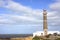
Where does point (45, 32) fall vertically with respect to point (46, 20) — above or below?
below

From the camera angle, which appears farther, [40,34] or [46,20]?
[46,20]

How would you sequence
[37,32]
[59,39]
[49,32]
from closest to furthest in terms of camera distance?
1. [59,39]
2. [37,32]
3. [49,32]

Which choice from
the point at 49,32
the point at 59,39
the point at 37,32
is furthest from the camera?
the point at 49,32

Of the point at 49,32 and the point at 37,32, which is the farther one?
the point at 49,32

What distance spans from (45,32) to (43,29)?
0.37m

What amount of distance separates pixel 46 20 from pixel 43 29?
0.78 m

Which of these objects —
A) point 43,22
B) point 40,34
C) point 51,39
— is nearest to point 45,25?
point 43,22

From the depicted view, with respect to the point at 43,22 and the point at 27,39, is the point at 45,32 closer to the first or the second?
the point at 43,22

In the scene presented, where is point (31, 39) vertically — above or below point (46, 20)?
below

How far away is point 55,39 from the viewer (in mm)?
10695

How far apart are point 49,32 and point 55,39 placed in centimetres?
295

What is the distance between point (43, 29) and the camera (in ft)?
45.4

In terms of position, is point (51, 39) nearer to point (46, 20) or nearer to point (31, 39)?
point (31, 39)

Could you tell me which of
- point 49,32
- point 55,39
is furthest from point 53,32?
point 55,39
